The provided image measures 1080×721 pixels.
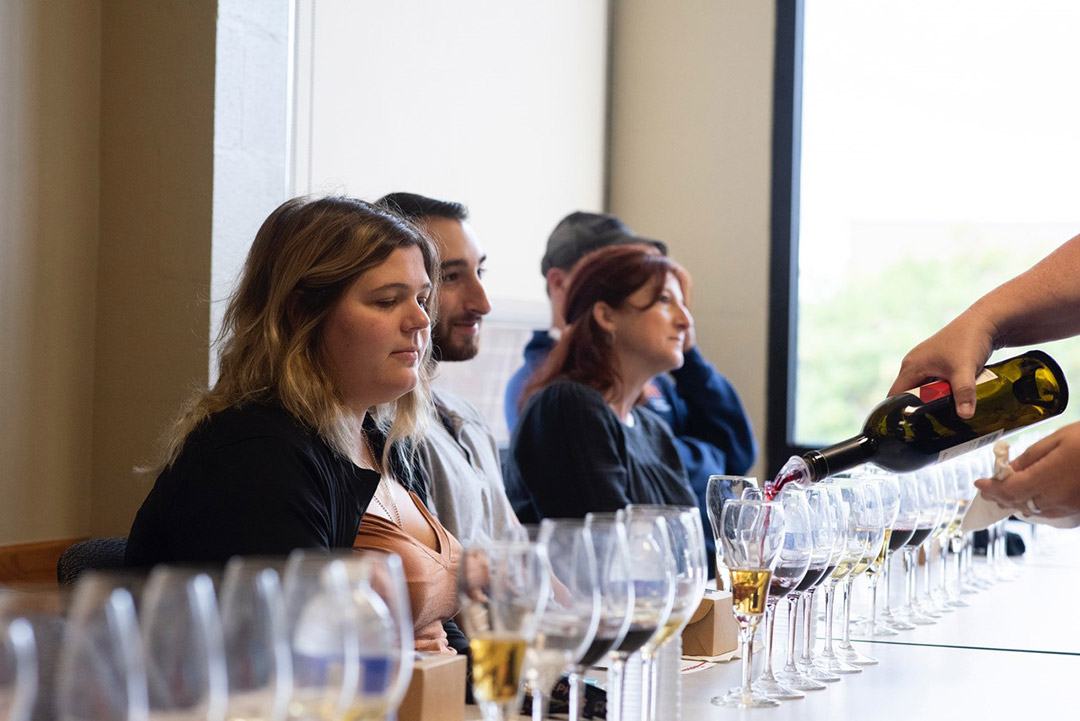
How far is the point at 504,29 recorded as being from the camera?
4.13m

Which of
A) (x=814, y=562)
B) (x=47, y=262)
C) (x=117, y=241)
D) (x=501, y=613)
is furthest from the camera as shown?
(x=117, y=241)

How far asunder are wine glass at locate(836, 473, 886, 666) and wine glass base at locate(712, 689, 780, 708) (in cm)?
30

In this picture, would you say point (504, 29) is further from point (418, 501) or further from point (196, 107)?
point (418, 501)

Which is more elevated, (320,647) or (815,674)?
(320,647)

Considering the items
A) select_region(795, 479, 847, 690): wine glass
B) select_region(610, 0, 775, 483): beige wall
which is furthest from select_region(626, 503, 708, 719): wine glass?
select_region(610, 0, 775, 483): beige wall

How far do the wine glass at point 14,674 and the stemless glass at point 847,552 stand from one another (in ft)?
3.45

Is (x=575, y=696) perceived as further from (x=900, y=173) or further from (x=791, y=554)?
(x=900, y=173)

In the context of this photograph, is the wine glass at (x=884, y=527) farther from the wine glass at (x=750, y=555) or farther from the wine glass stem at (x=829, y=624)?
the wine glass at (x=750, y=555)

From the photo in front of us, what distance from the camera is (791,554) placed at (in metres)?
1.38

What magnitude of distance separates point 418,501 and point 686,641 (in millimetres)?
560

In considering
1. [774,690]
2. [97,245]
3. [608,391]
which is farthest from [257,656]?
[608,391]

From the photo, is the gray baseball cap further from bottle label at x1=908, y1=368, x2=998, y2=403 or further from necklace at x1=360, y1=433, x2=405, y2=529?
bottle label at x1=908, y1=368, x2=998, y2=403

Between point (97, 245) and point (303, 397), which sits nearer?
point (303, 397)

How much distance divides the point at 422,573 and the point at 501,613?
869mm
